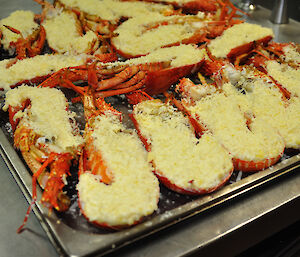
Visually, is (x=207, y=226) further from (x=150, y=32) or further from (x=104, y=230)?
(x=150, y=32)

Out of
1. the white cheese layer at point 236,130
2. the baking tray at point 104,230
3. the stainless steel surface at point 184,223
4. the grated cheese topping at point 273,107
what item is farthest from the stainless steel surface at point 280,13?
the stainless steel surface at point 184,223

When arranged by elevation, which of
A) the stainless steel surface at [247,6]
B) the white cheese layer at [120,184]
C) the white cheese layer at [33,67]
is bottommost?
the white cheese layer at [120,184]

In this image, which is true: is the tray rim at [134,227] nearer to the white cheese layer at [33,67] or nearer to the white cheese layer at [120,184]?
the white cheese layer at [120,184]

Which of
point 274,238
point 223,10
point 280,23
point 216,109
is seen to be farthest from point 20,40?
point 280,23

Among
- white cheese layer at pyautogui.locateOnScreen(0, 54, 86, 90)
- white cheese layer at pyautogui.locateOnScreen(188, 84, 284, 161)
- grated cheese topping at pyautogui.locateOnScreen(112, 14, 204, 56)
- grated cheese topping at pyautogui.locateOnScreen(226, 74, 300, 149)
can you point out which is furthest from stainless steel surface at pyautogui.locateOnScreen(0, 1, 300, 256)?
grated cheese topping at pyautogui.locateOnScreen(112, 14, 204, 56)

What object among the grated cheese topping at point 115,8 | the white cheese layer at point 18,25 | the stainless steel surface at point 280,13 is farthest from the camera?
the stainless steel surface at point 280,13

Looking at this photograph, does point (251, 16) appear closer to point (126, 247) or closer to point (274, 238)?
point (274, 238)
